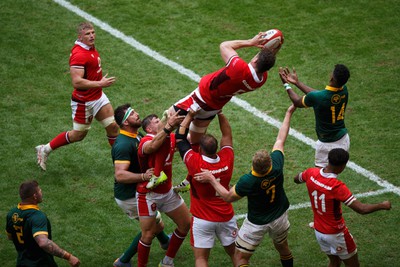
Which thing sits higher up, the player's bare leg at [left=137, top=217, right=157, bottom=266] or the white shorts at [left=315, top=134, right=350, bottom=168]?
the white shorts at [left=315, top=134, right=350, bottom=168]

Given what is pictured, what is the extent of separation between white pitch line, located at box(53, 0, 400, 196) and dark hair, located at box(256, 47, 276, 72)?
11.3ft

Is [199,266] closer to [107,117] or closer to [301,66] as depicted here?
[107,117]

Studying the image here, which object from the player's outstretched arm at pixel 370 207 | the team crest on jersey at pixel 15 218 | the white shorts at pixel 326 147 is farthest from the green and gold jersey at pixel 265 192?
the team crest on jersey at pixel 15 218

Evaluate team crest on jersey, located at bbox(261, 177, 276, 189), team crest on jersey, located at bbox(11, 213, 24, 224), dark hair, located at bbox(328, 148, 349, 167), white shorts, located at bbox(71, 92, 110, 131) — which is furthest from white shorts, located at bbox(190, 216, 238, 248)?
white shorts, located at bbox(71, 92, 110, 131)

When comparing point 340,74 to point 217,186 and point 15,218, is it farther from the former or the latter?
point 15,218

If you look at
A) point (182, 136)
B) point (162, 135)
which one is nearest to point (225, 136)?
point (182, 136)

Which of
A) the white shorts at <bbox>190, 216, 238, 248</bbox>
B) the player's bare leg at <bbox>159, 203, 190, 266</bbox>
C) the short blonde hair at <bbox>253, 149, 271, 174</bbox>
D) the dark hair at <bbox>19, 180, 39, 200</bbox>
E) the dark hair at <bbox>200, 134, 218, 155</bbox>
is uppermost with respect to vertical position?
→ the short blonde hair at <bbox>253, 149, 271, 174</bbox>

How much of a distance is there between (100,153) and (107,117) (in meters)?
0.81

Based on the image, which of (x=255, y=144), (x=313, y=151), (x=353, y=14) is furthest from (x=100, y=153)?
(x=353, y=14)

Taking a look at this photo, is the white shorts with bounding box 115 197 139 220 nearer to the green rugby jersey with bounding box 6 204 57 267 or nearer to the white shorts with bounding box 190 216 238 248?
the white shorts with bounding box 190 216 238 248

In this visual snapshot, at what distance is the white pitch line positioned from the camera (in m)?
12.1

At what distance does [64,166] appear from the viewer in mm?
12883

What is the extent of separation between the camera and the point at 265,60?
961 centimetres

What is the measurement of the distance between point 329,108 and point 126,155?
119 inches
